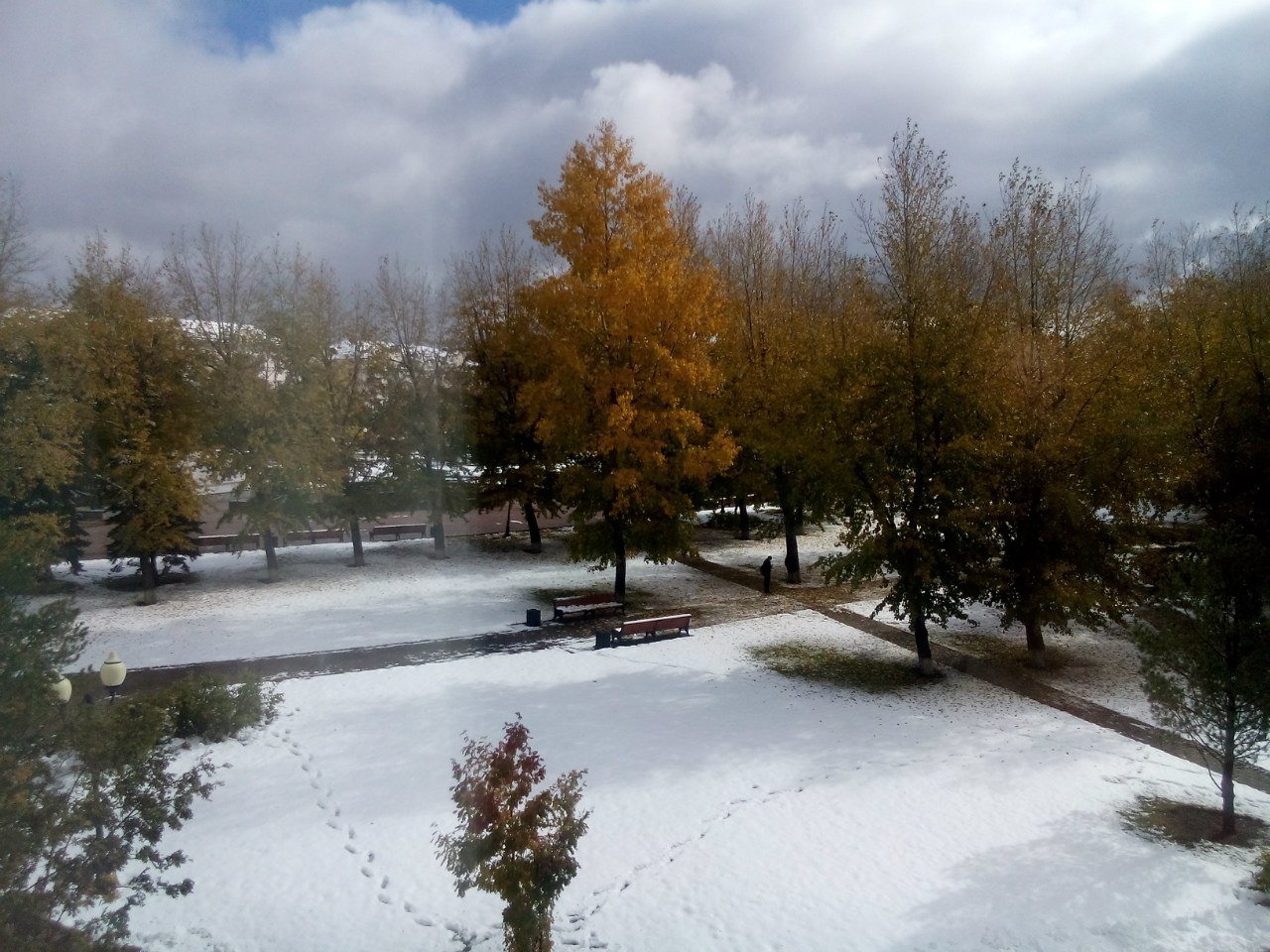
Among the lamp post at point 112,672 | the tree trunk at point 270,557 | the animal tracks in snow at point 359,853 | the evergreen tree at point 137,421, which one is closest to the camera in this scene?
the animal tracks in snow at point 359,853

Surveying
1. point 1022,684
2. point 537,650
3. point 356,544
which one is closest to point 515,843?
point 537,650

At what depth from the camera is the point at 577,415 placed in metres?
18.5

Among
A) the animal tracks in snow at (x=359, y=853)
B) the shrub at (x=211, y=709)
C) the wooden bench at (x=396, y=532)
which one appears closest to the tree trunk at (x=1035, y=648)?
the animal tracks in snow at (x=359, y=853)

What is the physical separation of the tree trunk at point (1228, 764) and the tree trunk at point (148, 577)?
20.9 m

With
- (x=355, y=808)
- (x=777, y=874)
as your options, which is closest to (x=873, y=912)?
(x=777, y=874)

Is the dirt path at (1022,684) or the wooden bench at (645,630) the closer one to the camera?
the dirt path at (1022,684)

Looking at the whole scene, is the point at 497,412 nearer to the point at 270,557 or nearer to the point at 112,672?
the point at 270,557

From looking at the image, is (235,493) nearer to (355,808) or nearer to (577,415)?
(577,415)

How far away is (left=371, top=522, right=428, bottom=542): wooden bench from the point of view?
27938 mm

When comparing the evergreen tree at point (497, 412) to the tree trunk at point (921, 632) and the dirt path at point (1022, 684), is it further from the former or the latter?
the tree trunk at point (921, 632)

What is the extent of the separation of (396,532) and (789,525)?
1397 centimetres

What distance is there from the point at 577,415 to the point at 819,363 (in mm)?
5803

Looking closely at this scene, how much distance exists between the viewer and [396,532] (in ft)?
93.1

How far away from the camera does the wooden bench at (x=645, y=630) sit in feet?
53.7
